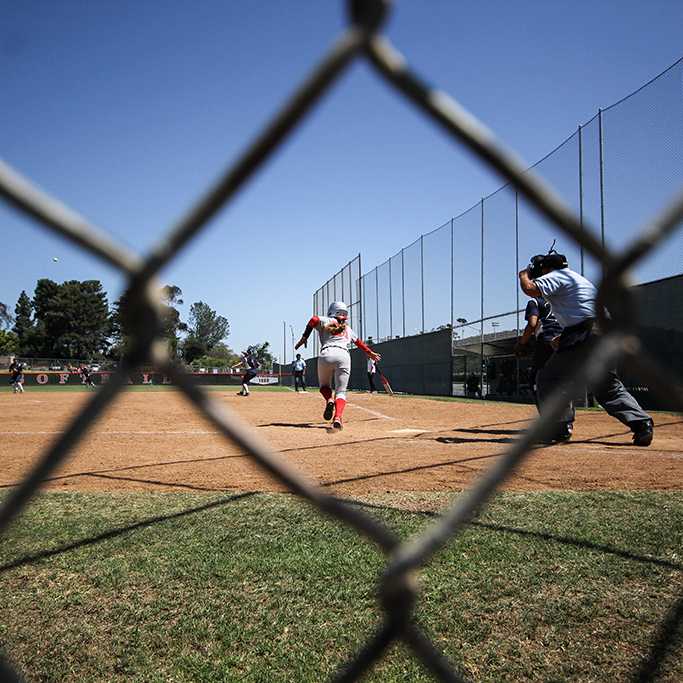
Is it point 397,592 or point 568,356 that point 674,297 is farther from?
point 397,592

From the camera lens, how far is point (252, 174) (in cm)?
64

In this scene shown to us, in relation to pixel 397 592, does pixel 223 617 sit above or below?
below

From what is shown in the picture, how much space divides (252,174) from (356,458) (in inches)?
178

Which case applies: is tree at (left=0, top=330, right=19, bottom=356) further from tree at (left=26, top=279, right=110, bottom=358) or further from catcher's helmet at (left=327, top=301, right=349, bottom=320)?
catcher's helmet at (left=327, top=301, right=349, bottom=320)

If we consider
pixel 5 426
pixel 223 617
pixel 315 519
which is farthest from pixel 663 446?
pixel 5 426

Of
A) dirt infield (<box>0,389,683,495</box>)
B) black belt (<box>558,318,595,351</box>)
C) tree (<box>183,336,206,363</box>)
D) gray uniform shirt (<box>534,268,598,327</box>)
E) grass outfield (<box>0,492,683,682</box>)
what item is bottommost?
grass outfield (<box>0,492,683,682</box>)

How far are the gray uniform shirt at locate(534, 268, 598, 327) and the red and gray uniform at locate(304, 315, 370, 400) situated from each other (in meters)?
3.40

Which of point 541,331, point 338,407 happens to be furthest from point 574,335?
point 338,407

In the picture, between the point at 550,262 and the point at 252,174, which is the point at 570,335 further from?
the point at 252,174

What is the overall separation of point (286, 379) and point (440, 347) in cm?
2677

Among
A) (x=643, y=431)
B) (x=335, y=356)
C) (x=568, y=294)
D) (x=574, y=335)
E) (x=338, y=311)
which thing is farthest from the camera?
(x=338, y=311)

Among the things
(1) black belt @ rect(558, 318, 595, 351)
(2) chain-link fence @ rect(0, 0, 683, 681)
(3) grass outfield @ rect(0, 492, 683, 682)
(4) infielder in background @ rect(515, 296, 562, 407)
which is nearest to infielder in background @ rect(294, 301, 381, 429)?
(4) infielder in background @ rect(515, 296, 562, 407)

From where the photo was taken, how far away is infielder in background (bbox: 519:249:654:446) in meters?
4.60

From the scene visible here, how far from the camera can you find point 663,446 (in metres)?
5.60
